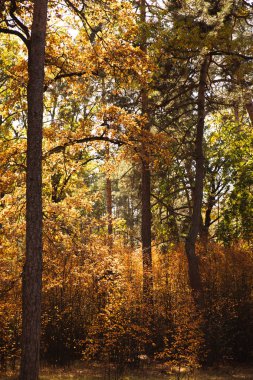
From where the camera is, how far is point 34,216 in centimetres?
788

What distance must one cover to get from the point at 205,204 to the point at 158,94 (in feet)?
36.2

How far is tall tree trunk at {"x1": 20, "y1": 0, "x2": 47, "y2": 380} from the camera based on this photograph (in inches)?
300

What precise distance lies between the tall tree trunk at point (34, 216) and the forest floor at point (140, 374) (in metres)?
3.02

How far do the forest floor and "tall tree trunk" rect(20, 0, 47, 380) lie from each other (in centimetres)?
302

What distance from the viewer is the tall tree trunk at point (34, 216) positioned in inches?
300

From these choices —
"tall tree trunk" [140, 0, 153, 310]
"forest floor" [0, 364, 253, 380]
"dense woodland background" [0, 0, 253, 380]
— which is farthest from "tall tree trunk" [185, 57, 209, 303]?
"forest floor" [0, 364, 253, 380]

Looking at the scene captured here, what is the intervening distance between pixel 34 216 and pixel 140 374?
557cm

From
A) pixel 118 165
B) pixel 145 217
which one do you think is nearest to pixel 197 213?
pixel 145 217

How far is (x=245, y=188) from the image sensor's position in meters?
19.5

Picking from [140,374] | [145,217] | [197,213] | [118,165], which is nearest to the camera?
[140,374]

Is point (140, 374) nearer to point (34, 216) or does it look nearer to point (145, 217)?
point (145, 217)

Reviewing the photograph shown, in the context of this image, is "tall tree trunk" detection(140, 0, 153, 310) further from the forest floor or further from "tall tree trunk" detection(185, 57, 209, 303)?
the forest floor

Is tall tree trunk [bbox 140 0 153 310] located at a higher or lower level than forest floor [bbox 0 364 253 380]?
higher

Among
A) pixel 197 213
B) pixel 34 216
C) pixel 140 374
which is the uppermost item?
pixel 197 213
